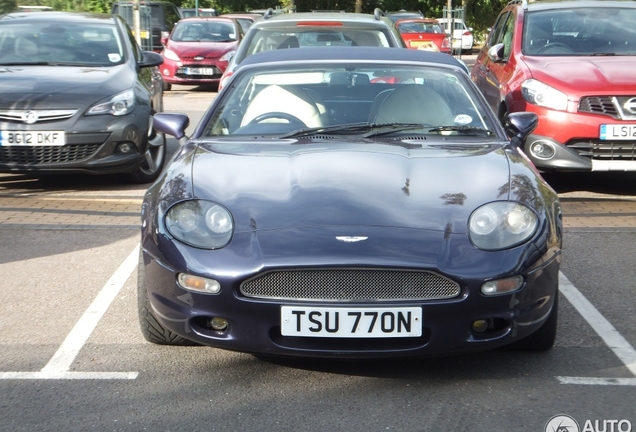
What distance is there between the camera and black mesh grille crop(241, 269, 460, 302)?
394 centimetres

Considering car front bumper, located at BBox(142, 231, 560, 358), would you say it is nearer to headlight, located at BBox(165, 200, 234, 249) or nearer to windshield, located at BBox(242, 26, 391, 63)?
headlight, located at BBox(165, 200, 234, 249)

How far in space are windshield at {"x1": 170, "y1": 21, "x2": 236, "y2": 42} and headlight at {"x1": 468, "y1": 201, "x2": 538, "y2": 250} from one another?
18.0 meters

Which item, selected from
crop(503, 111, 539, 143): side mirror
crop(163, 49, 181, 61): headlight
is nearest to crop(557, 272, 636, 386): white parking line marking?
crop(503, 111, 539, 143): side mirror

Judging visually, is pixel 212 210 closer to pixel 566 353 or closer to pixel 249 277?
pixel 249 277

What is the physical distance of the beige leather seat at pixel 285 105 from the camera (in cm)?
549

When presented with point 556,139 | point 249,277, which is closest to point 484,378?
point 249,277

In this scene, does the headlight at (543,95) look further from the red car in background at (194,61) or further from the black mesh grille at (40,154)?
the red car in background at (194,61)

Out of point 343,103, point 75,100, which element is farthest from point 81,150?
point 343,103

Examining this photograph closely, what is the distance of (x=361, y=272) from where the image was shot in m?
3.95

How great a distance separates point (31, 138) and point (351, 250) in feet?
17.6

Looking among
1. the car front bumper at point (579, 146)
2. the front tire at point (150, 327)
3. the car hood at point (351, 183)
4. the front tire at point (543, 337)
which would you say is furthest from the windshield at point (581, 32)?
the front tire at point (150, 327)

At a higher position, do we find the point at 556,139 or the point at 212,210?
the point at 212,210

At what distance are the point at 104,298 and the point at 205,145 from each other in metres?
1.11

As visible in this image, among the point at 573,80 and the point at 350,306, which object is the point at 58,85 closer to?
the point at 573,80
